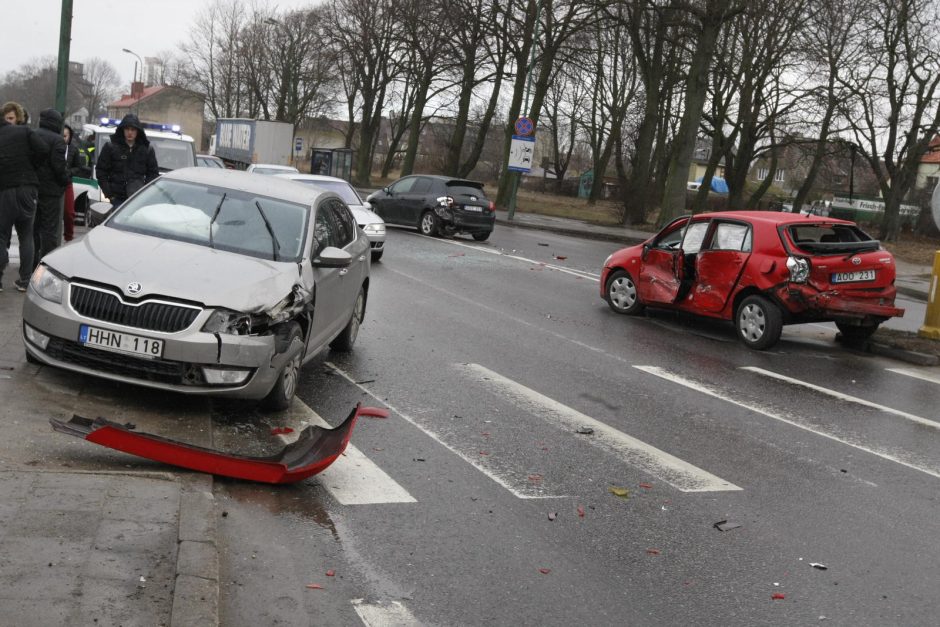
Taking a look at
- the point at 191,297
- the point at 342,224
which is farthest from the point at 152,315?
the point at 342,224

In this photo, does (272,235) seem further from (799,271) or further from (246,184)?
(799,271)

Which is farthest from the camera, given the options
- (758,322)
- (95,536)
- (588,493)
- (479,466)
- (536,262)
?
(536,262)

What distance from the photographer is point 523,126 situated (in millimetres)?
34188

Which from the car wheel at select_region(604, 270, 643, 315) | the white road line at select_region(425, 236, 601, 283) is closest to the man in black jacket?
the car wheel at select_region(604, 270, 643, 315)

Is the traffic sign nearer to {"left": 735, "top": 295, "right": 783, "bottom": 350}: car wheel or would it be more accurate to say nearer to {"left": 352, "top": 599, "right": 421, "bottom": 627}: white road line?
{"left": 735, "top": 295, "right": 783, "bottom": 350}: car wheel

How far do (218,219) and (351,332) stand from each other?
230 cm

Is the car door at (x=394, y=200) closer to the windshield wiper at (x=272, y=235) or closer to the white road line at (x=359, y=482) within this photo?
the windshield wiper at (x=272, y=235)

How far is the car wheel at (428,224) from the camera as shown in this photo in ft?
85.8

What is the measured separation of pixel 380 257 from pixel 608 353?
8670 millimetres

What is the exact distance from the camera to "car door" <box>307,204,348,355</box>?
26.6 ft

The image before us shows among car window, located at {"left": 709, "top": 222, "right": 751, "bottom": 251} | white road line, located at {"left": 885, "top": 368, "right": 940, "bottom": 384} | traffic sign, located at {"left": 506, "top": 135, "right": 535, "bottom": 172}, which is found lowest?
white road line, located at {"left": 885, "top": 368, "right": 940, "bottom": 384}

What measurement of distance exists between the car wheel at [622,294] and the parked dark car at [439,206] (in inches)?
426

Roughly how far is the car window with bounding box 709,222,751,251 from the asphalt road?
1.64 meters

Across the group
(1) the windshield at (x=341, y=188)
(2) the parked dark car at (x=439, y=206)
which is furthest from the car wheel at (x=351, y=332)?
(2) the parked dark car at (x=439, y=206)
